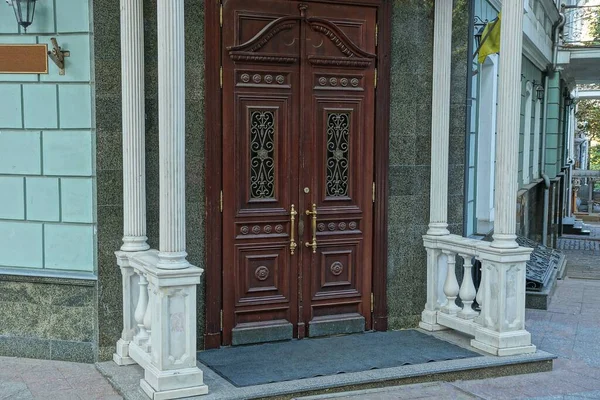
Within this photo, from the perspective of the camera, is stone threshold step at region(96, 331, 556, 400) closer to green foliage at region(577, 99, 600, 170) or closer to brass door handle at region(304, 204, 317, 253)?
brass door handle at region(304, 204, 317, 253)

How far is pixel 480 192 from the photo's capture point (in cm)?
820

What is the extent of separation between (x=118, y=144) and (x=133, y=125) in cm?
23

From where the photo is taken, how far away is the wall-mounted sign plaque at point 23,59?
5.71 m

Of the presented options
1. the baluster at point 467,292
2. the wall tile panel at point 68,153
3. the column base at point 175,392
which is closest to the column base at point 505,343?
the baluster at point 467,292

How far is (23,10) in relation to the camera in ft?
18.2

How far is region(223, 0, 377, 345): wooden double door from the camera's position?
5.98 m

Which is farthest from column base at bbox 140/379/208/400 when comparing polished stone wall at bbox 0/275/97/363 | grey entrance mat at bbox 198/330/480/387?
polished stone wall at bbox 0/275/97/363

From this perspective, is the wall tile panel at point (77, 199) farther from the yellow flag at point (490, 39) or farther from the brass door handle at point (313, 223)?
the yellow flag at point (490, 39)

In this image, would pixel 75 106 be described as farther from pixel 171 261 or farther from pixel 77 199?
pixel 171 261

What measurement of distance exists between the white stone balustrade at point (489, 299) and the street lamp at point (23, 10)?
159 inches

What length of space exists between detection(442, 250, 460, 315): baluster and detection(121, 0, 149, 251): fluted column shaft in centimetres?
283

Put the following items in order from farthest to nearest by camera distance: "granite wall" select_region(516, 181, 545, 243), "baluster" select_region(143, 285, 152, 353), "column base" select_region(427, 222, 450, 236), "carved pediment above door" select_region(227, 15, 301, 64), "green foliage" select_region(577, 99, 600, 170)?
"green foliage" select_region(577, 99, 600, 170)
"granite wall" select_region(516, 181, 545, 243)
"column base" select_region(427, 222, 450, 236)
"carved pediment above door" select_region(227, 15, 301, 64)
"baluster" select_region(143, 285, 152, 353)

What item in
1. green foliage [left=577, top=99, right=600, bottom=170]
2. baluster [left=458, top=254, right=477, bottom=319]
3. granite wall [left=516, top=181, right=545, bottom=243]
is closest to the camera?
baluster [left=458, top=254, right=477, bottom=319]

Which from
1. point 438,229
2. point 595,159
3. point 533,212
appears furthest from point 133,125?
point 595,159
